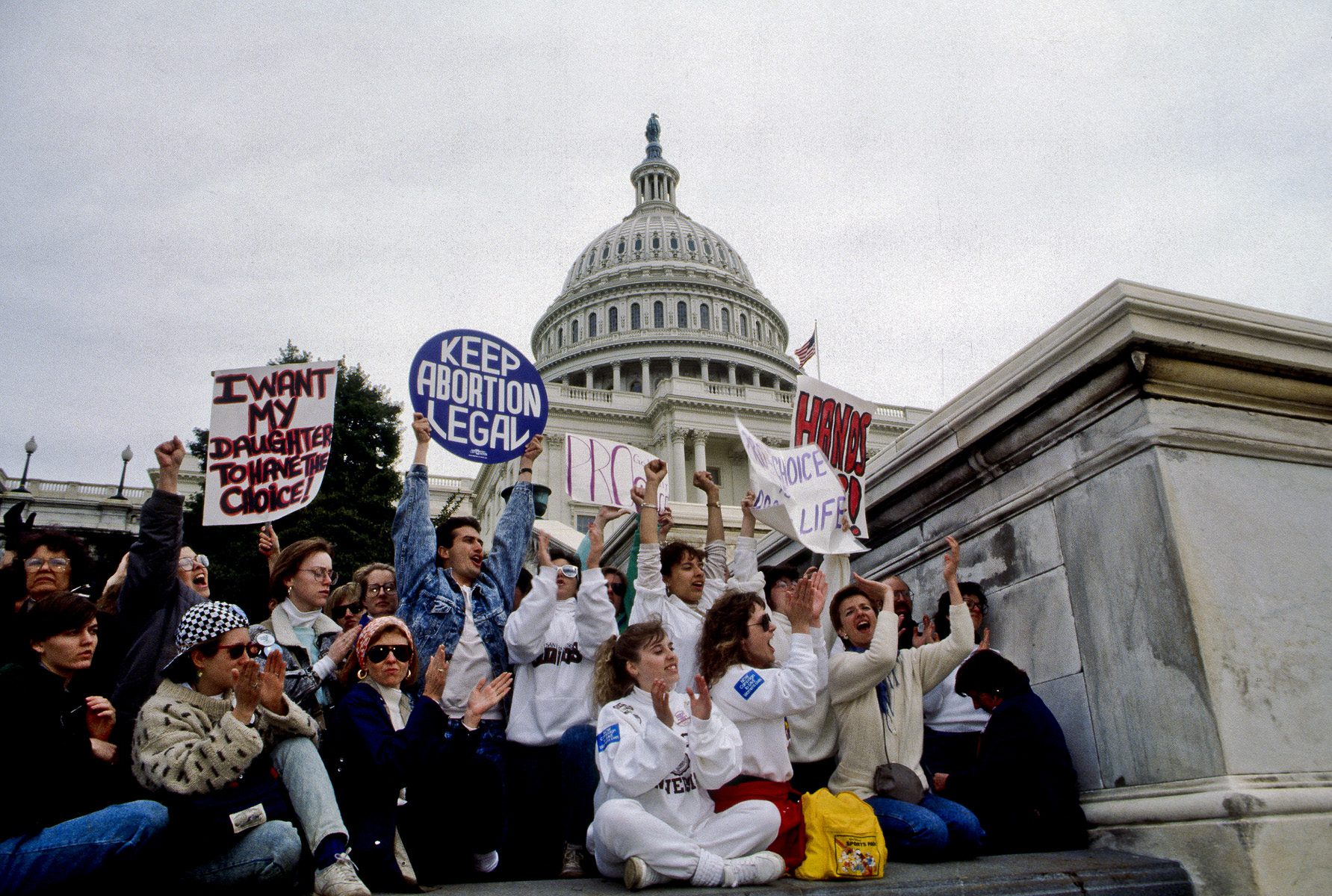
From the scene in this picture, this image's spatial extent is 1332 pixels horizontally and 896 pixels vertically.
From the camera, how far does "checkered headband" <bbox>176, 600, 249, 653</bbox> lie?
3.50 metres

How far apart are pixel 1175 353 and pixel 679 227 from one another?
81.0 meters

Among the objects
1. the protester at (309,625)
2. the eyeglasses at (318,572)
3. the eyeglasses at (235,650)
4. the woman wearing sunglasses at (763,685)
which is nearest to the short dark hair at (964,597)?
the woman wearing sunglasses at (763,685)

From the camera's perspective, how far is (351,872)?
3359mm

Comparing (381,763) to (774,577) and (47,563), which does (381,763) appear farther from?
(774,577)

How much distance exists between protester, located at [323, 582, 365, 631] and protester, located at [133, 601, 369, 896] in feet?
5.89

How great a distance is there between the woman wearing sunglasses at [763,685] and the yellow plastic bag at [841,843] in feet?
0.27

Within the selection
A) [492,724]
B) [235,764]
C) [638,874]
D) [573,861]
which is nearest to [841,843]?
[638,874]

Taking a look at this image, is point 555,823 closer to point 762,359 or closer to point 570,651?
point 570,651

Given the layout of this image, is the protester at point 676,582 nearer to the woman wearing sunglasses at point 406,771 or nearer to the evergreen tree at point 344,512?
the woman wearing sunglasses at point 406,771

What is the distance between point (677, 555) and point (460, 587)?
1119 millimetres

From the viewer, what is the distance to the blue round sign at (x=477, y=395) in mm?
6094

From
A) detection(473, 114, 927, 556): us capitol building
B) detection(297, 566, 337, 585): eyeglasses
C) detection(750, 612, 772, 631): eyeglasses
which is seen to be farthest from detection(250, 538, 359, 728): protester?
detection(473, 114, 927, 556): us capitol building

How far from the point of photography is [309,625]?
4.96 metres

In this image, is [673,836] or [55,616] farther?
[673,836]
